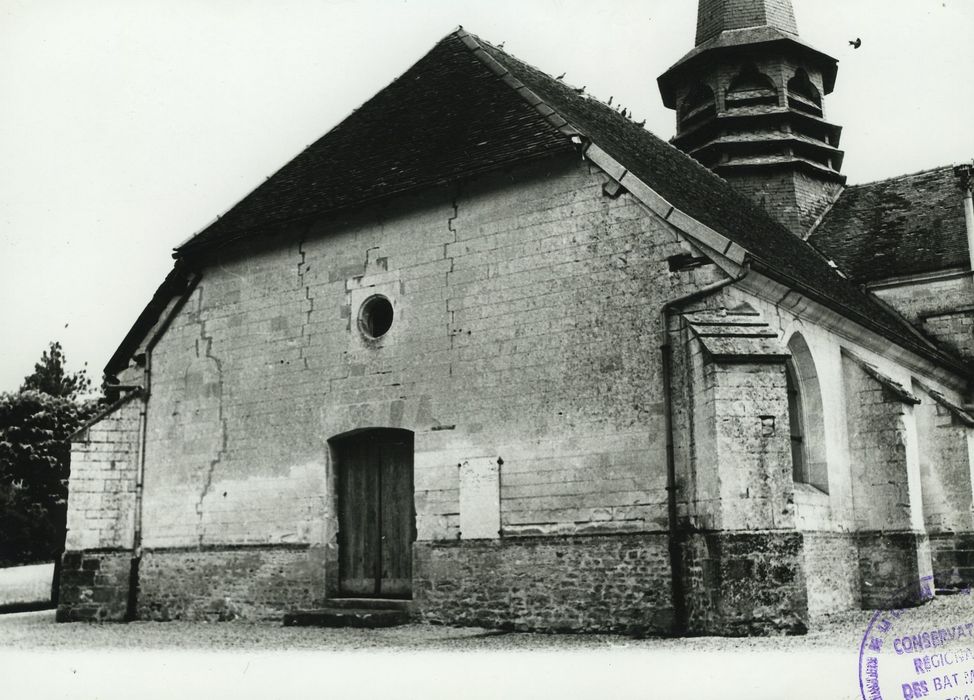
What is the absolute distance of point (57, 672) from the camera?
8461mm

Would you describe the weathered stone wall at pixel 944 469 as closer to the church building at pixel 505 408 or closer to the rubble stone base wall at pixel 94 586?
the church building at pixel 505 408

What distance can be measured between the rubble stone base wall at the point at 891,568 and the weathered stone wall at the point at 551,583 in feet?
14.2

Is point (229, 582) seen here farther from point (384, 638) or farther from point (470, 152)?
point (470, 152)

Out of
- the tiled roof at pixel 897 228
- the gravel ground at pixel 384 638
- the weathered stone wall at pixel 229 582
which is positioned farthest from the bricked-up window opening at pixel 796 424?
the tiled roof at pixel 897 228

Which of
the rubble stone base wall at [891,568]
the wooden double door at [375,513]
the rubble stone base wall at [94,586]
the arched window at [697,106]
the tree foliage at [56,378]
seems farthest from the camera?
the tree foliage at [56,378]

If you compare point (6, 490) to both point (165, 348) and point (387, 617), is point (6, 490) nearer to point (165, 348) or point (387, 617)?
point (165, 348)

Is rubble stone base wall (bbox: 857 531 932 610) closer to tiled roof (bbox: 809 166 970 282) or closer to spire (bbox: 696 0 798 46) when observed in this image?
tiled roof (bbox: 809 166 970 282)

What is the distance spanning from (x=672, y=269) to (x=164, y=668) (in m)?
6.48

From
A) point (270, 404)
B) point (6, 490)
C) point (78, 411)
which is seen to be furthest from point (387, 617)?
point (78, 411)

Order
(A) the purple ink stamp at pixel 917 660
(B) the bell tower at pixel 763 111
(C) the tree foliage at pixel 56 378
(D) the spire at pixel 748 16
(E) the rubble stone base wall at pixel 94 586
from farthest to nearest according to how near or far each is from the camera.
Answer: (C) the tree foliage at pixel 56 378
(D) the spire at pixel 748 16
(B) the bell tower at pixel 763 111
(E) the rubble stone base wall at pixel 94 586
(A) the purple ink stamp at pixel 917 660

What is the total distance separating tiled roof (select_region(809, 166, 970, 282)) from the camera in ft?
59.7

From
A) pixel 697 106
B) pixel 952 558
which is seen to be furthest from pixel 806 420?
pixel 697 106

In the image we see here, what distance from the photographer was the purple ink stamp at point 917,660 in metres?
6.40

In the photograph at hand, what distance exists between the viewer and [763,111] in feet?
66.2
